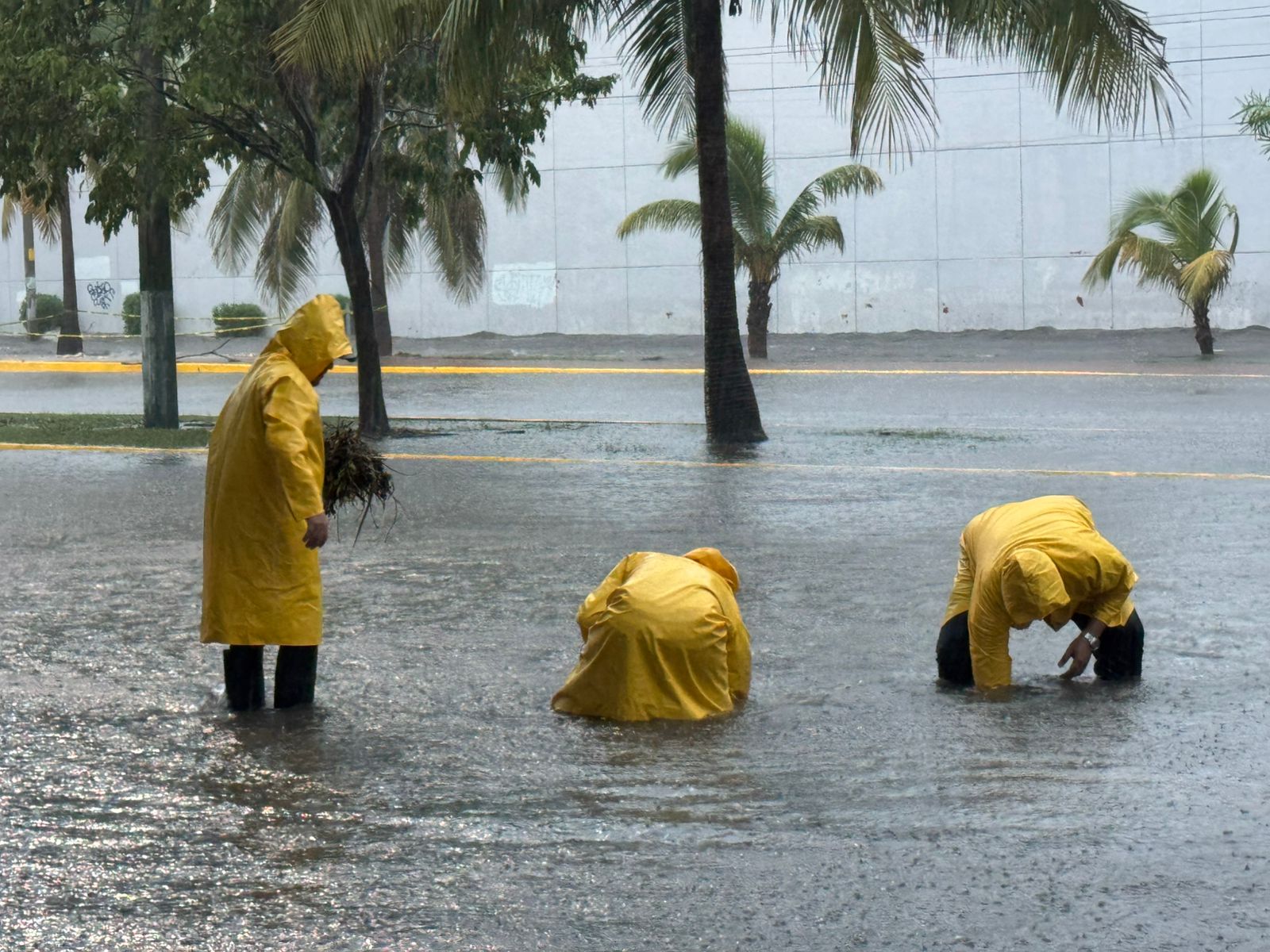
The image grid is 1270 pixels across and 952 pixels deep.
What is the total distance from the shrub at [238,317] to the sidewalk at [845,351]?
86 cm

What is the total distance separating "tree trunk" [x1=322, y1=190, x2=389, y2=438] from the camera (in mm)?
18219

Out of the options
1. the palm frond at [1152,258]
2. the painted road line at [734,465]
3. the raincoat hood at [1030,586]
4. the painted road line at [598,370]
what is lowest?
the painted road line at [734,465]

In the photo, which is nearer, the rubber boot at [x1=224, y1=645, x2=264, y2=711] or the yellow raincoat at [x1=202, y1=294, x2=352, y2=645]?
the yellow raincoat at [x1=202, y1=294, x2=352, y2=645]

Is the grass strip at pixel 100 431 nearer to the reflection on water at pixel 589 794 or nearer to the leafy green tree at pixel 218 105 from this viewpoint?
the leafy green tree at pixel 218 105

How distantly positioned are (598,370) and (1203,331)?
32.8ft

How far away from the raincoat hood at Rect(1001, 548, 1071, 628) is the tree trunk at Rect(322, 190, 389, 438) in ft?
40.8

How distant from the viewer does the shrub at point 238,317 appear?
38219mm

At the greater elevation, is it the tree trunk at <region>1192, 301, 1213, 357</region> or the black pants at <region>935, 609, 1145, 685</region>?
the tree trunk at <region>1192, 301, 1213, 357</region>

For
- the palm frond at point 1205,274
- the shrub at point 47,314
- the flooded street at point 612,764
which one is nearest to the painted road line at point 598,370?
the palm frond at point 1205,274

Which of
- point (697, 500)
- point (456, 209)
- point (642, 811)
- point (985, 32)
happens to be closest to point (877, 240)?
point (456, 209)

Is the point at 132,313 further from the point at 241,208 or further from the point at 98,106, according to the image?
the point at 98,106

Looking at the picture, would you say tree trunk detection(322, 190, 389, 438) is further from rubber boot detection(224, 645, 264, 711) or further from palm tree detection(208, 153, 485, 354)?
rubber boot detection(224, 645, 264, 711)

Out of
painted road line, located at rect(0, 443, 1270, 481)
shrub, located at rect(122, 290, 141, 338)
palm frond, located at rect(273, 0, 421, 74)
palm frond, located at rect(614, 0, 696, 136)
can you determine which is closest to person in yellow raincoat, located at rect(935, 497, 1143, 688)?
painted road line, located at rect(0, 443, 1270, 481)

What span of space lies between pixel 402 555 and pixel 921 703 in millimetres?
4527
